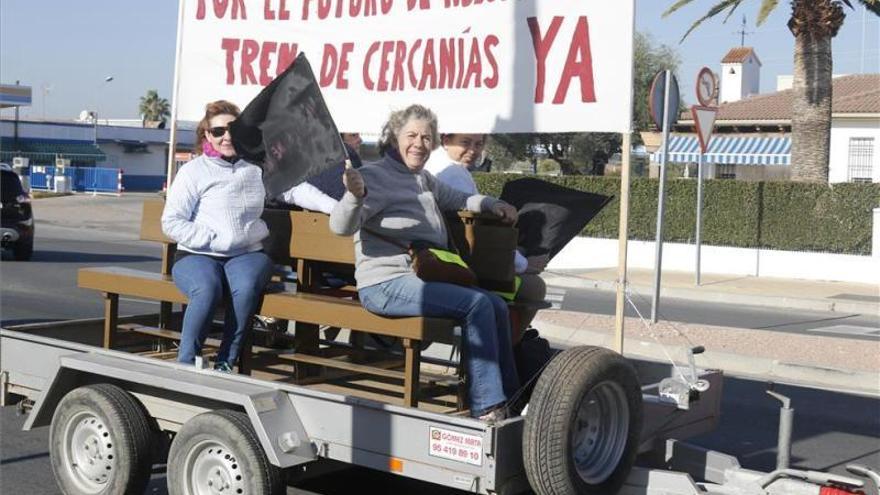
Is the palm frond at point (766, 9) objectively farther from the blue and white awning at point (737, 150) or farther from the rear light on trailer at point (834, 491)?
the rear light on trailer at point (834, 491)

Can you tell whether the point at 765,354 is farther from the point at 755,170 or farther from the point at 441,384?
the point at 755,170

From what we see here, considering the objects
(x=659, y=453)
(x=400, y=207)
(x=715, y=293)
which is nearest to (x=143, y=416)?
(x=400, y=207)

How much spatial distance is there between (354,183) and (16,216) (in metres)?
17.3

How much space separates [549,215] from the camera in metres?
6.25

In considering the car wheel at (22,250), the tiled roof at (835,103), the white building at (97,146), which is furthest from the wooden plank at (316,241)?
the white building at (97,146)

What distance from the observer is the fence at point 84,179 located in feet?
179

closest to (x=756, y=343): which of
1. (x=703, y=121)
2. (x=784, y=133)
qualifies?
(x=703, y=121)

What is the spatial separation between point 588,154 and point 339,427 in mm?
39219

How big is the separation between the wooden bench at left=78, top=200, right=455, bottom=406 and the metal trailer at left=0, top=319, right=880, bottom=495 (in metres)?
0.41

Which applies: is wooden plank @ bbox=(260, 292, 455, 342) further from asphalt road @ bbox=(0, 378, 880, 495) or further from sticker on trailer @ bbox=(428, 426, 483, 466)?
asphalt road @ bbox=(0, 378, 880, 495)

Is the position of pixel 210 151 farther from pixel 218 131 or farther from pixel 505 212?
pixel 505 212

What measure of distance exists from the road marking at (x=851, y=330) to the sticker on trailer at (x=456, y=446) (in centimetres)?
1185

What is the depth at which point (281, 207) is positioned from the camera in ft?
21.8

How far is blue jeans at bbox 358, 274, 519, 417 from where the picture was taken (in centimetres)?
503
